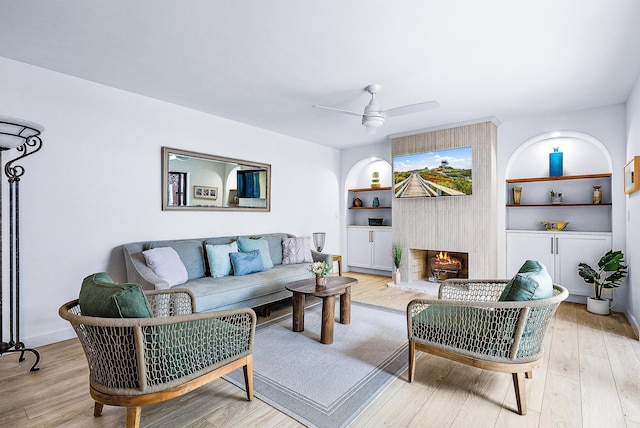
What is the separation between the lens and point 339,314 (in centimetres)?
380

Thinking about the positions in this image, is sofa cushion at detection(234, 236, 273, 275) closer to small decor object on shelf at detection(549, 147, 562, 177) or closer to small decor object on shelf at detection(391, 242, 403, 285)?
small decor object on shelf at detection(391, 242, 403, 285)

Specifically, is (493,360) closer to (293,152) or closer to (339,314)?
(339,314)

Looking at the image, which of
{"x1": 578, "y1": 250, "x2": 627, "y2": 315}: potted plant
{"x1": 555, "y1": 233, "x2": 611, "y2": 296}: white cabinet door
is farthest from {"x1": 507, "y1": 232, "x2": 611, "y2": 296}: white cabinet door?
{"x1": 578, "y1": 250, "x2": 627, "y2": 315}: potted plant

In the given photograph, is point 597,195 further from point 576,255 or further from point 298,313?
point 298,313

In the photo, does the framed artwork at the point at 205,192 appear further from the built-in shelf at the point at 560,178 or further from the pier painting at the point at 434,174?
the built-in shelf at the point at 560,178

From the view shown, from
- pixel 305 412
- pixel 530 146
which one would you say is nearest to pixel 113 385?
pixel 305 412

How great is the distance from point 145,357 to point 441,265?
4.82 metres

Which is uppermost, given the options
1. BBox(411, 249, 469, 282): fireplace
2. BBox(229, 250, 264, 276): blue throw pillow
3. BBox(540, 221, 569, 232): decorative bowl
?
BBox(540, 221, 569, 232): decorative bowl

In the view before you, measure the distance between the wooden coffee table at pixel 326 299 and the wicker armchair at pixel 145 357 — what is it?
1.20 metres

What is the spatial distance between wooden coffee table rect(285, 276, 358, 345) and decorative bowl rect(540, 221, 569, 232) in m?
3.19

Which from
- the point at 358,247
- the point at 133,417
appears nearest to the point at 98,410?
the point at 133,417

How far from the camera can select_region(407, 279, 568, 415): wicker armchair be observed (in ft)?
6.40

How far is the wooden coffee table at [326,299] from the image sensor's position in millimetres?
3001

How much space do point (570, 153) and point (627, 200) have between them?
1130 mm
